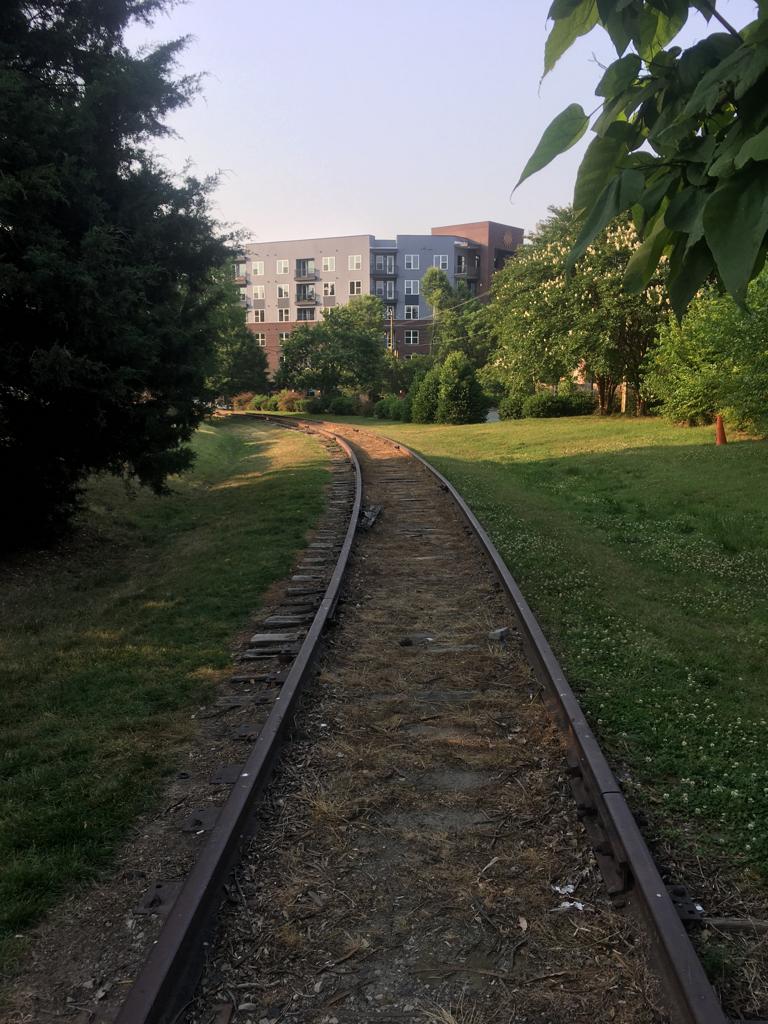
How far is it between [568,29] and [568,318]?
108 feet

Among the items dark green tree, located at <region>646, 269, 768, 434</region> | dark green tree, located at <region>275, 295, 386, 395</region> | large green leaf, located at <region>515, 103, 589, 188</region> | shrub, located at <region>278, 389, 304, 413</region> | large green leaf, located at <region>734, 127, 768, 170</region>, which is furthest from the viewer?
dark green tree, located at <region>275, 295, 386, 395</region>

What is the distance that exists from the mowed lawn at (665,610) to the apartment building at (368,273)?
7425 centimetres

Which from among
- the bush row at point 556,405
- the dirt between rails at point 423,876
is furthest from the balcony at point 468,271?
the dirt between rails at point 423,876

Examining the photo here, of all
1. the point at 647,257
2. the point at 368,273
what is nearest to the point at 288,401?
the point at 368,273

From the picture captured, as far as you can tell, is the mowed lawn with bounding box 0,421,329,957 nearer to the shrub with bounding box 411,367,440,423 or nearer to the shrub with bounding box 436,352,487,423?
the shrub with bounding box 436,352,487,423

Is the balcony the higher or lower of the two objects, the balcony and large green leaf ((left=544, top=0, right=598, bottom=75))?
the higher

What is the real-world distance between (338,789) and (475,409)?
34.5 metres

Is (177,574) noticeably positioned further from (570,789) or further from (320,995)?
(320,995)

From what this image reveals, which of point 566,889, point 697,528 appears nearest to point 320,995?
point 566,889

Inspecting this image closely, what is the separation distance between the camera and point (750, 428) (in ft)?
71.7

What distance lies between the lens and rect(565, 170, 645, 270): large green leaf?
1.46 meters

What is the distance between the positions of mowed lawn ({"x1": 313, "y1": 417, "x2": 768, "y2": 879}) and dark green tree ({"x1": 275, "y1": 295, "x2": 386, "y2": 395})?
3984cm

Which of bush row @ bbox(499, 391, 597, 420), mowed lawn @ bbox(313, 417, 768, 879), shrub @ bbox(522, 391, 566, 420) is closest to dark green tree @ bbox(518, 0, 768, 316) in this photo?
mowed lawn @ bbox(313, 417, 768, 879)

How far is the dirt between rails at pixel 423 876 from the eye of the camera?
2539 mm
